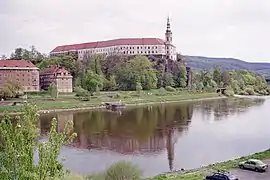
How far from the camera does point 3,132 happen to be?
18.4 feet

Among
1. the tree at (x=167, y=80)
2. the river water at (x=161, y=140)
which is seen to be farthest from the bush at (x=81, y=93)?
the tree at (x=167, y=80)

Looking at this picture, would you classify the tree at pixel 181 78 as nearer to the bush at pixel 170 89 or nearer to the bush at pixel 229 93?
the bush at pixel 170 89

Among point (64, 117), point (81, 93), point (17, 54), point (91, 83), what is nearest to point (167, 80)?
point (91, 83)

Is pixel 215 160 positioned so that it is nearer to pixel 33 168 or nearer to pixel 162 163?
pixel 162 163

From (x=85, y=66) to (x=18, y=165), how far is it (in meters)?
68.3

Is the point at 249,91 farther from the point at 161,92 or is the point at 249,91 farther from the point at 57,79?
the point at 57,79

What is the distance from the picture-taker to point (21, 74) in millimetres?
63156

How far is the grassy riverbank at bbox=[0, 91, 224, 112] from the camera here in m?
48.7

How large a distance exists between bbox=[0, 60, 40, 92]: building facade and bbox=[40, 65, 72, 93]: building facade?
2410mm

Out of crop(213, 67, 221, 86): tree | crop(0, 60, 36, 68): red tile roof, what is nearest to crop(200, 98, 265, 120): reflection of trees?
crop(213, 67, 221, 86): tree

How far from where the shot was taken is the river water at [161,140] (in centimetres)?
1981

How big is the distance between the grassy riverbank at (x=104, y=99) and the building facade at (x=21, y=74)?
6.62 m

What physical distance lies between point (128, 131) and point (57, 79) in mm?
35188

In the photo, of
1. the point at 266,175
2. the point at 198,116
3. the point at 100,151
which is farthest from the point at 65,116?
the point at 266,175
